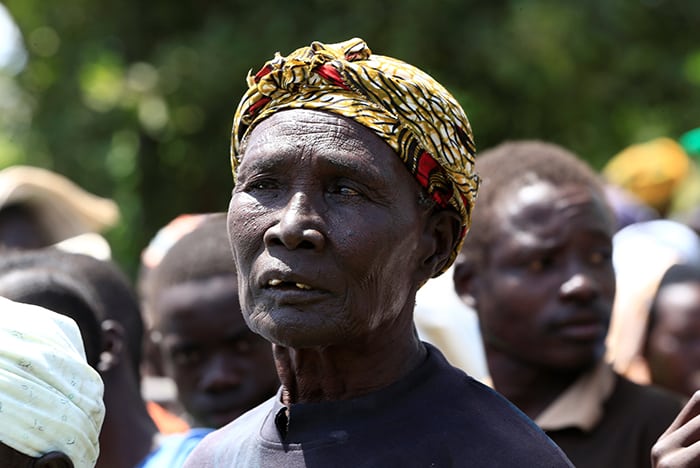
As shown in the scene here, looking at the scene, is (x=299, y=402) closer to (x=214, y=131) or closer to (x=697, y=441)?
(x=697, y=441)

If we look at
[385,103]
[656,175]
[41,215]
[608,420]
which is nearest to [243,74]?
[656,175]

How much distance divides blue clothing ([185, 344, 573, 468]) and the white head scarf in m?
0.38

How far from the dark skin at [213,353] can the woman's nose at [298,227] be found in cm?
206

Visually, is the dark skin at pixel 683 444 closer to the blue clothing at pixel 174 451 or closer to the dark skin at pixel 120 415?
the blue clothing at pixel 174 451

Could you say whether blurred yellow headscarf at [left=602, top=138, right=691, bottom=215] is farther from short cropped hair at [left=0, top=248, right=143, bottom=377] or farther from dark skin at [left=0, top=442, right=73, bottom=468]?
dark skin at [left=0, top=442, right=73, bottom=468]

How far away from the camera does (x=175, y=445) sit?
4.55 metres

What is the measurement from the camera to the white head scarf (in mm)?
3104

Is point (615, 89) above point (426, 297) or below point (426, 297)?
below

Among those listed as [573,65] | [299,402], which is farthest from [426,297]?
[573,65]

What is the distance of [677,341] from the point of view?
19.3 ft

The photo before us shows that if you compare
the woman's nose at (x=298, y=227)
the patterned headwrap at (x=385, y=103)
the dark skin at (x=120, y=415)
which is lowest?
the dark skin at (x=120, y=415)

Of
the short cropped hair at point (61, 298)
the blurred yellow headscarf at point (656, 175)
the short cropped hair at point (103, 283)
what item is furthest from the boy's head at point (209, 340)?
the blurred yellow headscarf at point (656, 175)

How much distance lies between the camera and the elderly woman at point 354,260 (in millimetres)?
3143

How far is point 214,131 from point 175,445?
30.3 feet
